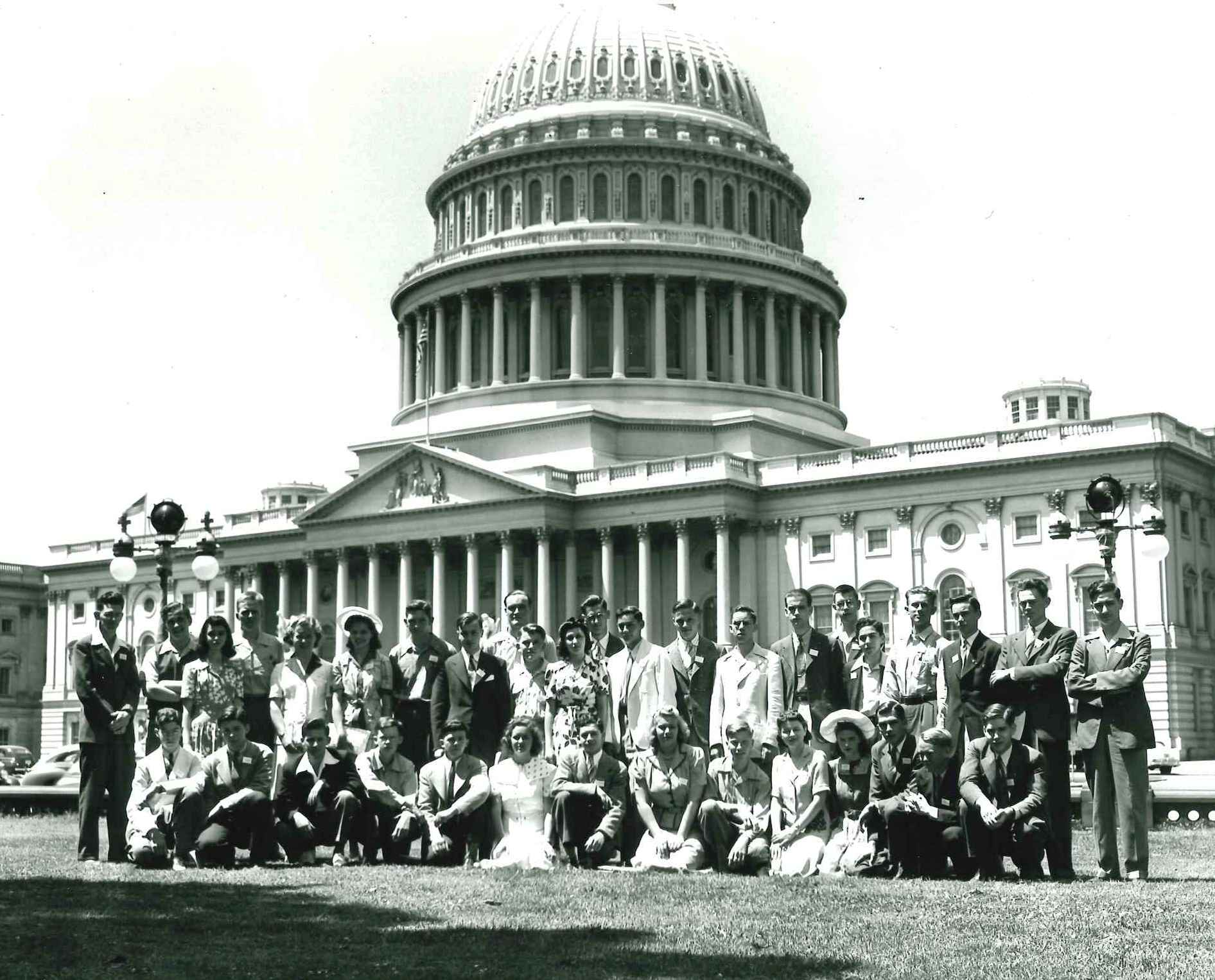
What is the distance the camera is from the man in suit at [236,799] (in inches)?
670

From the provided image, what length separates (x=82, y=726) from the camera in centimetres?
1850

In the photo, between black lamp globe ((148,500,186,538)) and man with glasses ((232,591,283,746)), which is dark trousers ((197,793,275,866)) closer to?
man with glasses ((232,591,283,746))

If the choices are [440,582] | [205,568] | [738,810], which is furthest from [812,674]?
[440,582]

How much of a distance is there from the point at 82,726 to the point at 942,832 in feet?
30.0

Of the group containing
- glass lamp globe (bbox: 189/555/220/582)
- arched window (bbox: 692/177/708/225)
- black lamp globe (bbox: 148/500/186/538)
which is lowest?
glass lamp globe (bbox: 189/555/220/582)

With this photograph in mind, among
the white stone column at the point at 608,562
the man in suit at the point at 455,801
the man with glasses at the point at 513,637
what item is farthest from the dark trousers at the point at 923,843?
the white stone column at the point at 608,562

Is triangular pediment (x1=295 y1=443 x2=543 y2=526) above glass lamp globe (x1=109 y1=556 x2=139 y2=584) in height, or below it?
above

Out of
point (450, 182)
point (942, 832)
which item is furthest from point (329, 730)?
point (450, 182)

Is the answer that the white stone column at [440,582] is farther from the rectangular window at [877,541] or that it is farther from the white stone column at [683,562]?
the rectangular window at [877,541]

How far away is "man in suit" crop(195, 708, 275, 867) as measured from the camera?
1702cm

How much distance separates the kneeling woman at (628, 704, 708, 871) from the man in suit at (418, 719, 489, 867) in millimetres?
1553

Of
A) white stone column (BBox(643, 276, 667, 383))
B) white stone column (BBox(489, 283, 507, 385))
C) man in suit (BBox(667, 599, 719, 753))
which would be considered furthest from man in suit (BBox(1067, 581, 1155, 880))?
white stone column (BBox(489, 283, 507, 385))

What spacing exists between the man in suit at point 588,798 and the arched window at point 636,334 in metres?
67.5

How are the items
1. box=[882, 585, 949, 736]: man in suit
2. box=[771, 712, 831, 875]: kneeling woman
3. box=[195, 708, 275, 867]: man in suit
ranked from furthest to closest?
box=[882, 585, 949, 736]: man in suit → box=[195, 708, 275, 867]: man in suit → box=[771, 712, 831, 875]: kneeling woman
